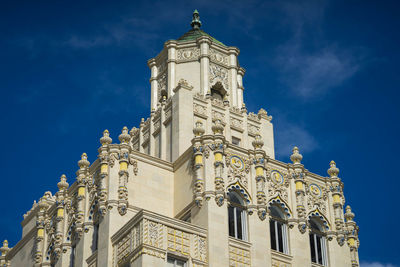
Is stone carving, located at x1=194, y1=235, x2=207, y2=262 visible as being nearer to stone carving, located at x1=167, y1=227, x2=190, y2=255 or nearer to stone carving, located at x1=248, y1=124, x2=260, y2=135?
stone carving, located at x1=167, y1=227, x2=190, y2=255

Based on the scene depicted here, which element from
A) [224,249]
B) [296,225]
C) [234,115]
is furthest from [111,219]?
[234,115]

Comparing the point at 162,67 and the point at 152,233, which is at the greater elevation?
the point at 162,67

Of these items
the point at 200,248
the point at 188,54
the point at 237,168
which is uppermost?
the point at 188,54

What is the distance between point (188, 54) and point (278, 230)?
15713mm

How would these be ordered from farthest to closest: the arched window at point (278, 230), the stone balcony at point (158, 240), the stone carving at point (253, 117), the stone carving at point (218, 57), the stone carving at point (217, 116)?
1. the stone carving at point (218, 57)
2. the stone carving at point (253, 117)
3. the stone carving at point (217, 116)
4. the arched window at point (278, 230)
5. the stone balcony at point (158, 240)

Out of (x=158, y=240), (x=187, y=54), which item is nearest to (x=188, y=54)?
(x=187, y=54)

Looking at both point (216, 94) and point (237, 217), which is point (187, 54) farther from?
point (237, 217)

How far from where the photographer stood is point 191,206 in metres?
49.4

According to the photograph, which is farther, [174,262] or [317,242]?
[317,242]

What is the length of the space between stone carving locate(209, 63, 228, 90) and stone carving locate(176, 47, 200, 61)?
4.01 ft

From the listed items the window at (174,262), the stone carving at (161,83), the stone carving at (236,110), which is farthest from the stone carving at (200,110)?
the window at (174,262)

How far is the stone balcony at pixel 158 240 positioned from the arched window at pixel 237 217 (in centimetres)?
235

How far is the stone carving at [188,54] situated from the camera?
6188 cm

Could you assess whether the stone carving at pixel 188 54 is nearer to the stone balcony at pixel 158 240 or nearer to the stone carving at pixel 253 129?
the stone carving at pixel 253 129
